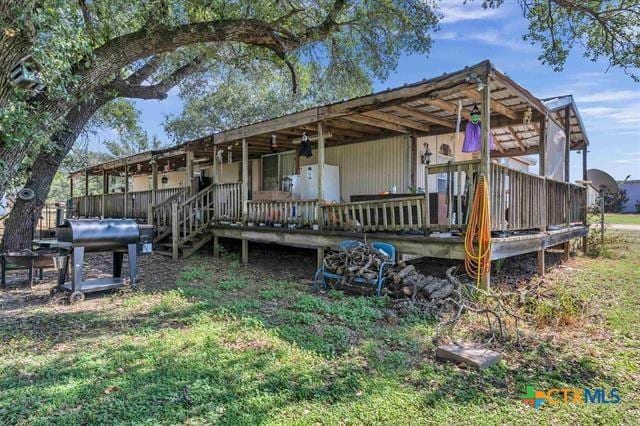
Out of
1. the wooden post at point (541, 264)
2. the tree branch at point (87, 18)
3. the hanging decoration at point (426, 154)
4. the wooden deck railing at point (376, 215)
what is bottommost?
the wooden post at point (541, 264)

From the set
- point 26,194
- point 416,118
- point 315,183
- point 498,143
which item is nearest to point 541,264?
point 416,118

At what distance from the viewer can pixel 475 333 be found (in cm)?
425

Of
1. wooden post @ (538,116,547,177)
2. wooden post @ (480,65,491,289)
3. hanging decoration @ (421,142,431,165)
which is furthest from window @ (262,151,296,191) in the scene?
wooden post @ (480,65,491,289)

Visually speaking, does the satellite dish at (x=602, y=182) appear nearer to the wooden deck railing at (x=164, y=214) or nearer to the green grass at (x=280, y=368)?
the green grass at (x=280, y=368)

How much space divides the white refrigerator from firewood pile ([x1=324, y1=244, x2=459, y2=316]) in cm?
405

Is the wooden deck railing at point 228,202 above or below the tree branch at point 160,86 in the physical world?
below

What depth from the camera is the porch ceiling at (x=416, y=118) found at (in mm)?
6023

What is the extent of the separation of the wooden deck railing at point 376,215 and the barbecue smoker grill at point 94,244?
353cm

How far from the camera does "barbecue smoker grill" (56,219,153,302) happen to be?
223 inches

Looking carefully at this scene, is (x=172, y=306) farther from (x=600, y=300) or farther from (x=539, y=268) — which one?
(x=539, y=268)

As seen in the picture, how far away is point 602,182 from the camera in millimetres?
13312

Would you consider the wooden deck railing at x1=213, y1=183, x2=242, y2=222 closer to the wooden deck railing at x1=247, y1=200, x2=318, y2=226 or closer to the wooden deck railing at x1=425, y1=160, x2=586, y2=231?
the wooden deck railing at x1=247, y1=200, x2=318, y2=226

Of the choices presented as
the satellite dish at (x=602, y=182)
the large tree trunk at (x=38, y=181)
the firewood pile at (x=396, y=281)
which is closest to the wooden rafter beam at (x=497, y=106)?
the firewood pile at (x=396, y=281)

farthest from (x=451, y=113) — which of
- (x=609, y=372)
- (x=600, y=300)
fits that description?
(x=609, y=372)
